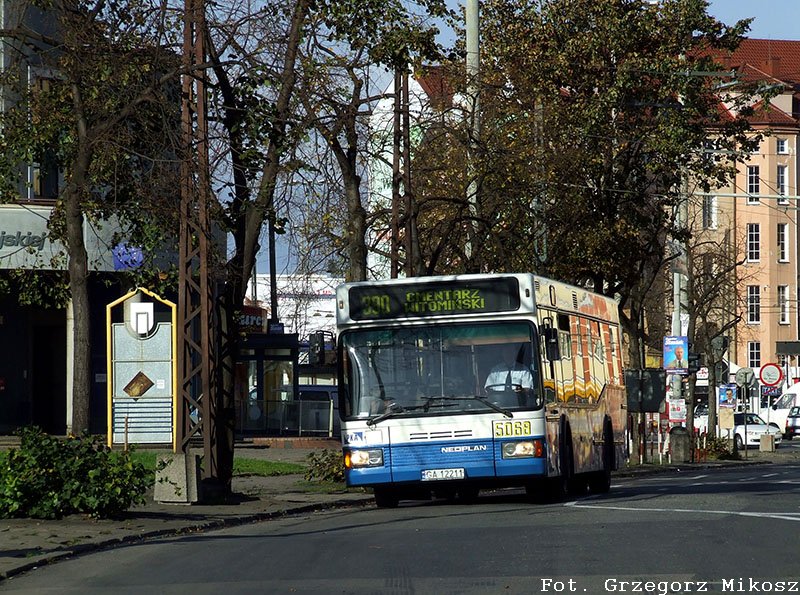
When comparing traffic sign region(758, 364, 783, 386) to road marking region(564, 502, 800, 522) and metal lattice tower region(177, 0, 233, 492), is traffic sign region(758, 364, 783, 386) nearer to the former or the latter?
road marking region(564, 502, 800, 522)

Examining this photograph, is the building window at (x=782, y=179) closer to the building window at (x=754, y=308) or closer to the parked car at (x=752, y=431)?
the building window at (x=754, y=308)

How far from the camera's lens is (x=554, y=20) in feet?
121

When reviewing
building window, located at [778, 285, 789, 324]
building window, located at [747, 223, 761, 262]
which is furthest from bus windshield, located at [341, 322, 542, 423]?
building window, located at [778, 285, 789, 324]

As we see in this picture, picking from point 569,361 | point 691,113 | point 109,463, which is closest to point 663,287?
point 691,113

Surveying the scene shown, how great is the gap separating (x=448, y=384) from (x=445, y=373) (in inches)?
5.5

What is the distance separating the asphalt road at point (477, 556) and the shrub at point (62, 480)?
4.52 ft

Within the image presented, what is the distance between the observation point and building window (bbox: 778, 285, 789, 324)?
9950 cm

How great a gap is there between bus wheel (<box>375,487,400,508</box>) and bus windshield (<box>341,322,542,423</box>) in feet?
5.26

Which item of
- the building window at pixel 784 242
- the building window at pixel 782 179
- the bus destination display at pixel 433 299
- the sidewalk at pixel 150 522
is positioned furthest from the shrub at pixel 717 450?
the building window at pixel 784 242

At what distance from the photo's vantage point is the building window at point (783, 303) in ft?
326

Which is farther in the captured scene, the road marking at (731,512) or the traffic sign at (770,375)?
the traffic sign at (770,375)

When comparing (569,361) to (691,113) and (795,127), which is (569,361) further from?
(795,127)

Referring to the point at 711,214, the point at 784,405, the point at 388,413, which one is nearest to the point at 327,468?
the point at 388,413

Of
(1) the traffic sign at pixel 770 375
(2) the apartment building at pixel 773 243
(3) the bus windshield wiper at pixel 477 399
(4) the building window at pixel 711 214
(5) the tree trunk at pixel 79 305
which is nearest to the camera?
(3) the bus windshield wiper at pixel 477 399
